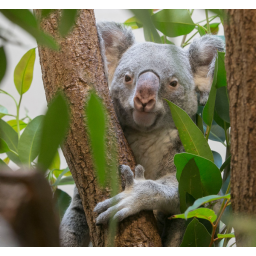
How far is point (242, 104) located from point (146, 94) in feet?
1.99

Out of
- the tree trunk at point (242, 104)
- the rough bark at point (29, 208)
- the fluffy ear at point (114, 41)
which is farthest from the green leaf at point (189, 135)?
the rough bark at point (29, 208)

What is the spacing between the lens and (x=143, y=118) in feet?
4.60

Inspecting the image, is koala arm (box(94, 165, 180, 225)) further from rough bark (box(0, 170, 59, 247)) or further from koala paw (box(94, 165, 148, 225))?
rough bark (box(0, 170, 59, 247))

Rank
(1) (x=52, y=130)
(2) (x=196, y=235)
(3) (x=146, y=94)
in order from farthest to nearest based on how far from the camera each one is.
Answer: (3) (x=146, y=94)
(2) (x=196, y=235)
(1) (x=52, y=130)

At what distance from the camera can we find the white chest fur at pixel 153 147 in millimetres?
1531

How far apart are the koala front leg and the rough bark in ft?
4.00

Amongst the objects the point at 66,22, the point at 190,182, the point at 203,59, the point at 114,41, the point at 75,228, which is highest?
the point at 114,41

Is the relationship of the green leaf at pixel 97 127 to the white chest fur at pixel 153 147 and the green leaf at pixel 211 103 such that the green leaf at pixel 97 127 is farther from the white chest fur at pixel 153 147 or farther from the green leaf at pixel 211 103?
the white chest fur at pixel 153 147

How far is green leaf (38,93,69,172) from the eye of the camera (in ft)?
0.95

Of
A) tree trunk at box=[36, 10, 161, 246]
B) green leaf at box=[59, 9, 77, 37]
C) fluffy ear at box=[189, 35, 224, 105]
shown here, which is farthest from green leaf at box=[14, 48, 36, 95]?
green leaf at box=[59, 9, 77, 37]

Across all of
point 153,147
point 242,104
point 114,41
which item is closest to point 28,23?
point 242,104

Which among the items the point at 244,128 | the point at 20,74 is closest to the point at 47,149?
the point at 244,128

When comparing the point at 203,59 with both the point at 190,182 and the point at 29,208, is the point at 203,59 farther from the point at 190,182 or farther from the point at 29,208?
the point at 29,208

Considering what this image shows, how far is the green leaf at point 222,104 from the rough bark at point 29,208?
116cm
